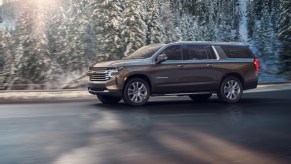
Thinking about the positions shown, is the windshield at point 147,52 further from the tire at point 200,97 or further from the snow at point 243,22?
the snow at point 243,22

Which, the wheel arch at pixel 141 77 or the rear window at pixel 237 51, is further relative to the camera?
the rear window at pixel 237 51

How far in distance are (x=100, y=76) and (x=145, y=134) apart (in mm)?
5089

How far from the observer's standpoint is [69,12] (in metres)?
49.6

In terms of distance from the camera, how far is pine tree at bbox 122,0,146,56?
4406 centimetres

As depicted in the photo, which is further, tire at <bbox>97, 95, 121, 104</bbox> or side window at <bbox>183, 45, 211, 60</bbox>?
tire at <bbox>97, 95, 121, 104</bbox>

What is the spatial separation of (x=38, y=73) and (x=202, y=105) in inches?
1142

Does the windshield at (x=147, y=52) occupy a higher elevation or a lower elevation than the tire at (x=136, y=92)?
higher

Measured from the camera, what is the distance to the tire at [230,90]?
49.1 ft

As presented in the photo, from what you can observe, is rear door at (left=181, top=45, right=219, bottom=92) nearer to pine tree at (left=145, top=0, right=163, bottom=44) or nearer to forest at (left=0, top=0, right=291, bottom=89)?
forest at (left=0, top=0, right=291, bottom=89)

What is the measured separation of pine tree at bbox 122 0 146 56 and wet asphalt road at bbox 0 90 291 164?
1208 inches

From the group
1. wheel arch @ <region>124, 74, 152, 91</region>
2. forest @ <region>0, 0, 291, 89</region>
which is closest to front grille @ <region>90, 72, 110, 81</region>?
wheel arch @ <region>124, 74, 152, 91</region>

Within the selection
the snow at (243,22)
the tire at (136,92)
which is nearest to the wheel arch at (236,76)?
the tire at (136,92)

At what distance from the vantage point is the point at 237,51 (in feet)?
50.8

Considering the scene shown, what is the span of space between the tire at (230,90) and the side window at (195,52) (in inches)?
40.9
